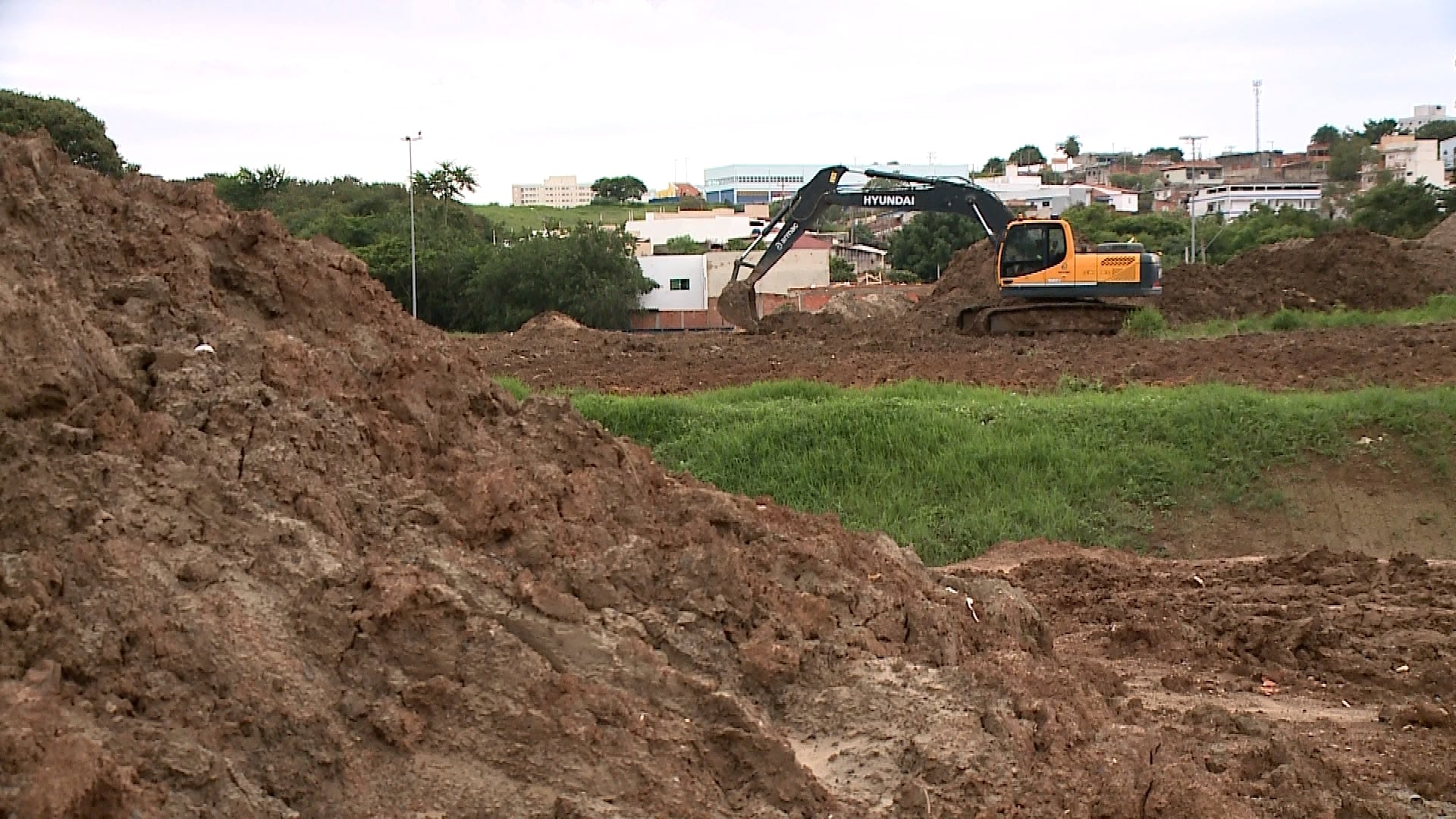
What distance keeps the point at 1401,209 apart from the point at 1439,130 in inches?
3289

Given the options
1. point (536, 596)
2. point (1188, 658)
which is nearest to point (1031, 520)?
point (1188, 658)

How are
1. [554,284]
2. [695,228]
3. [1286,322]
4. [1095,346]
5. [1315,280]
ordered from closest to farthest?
1. [1095,346]
2. [1286,322]
3. [1315,280]
4. [554,284]
5. [695,228]

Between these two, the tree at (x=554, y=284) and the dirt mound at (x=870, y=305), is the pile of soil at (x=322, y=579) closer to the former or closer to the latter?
the dirt mound at (x=870, y=305)

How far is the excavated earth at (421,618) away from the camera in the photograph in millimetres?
3838

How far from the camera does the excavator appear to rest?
76.6 feet

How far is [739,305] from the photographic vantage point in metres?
26.4

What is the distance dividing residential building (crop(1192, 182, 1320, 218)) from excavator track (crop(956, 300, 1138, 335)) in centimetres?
7399

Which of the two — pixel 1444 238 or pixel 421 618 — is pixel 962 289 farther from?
pixel 421 618

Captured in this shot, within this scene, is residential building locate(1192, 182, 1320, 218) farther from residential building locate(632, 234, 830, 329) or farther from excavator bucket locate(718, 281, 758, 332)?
excavator bucket locate(718, 281, 758, 332)

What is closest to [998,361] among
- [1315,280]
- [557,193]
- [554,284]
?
[1315,280]

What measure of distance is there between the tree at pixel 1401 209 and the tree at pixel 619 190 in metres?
86.0

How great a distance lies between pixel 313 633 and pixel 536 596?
773 mm

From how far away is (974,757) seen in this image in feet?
16.2

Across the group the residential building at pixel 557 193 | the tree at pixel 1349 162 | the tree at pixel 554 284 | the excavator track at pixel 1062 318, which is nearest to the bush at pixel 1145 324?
the excavator track at pixel 1062 318
